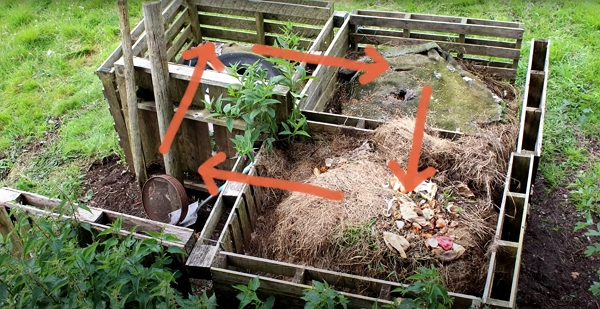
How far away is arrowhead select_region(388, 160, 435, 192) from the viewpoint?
4070 mm

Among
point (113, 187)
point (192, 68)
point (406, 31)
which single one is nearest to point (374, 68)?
point (406, 31)

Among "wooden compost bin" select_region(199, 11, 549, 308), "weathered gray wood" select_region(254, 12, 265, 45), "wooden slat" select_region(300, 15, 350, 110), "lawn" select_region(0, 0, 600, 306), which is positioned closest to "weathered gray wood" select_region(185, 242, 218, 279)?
"wooden compost bin" select_region(199, 11, 549, 308)

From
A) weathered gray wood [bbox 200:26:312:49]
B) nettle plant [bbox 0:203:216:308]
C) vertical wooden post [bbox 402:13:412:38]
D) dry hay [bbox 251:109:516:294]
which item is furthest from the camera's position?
weathered gray wood [bbox 200:26:312:49]

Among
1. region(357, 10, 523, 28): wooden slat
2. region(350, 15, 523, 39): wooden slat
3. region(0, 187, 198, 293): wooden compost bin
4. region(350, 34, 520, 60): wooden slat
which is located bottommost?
region(0, 187, 198, 293): wooden compost bin

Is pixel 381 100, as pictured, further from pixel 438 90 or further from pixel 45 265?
pixel 45 265

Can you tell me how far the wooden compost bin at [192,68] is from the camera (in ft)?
14.5

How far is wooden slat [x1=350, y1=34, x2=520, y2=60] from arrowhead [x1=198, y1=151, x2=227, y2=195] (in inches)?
91.6

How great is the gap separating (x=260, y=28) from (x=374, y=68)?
1.35 m

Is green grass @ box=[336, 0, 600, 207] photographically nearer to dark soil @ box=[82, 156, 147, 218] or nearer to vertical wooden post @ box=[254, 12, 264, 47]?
vertical wooden post @ box=[254, 12, 264, 47]

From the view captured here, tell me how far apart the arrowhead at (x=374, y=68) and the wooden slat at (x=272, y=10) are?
668mm

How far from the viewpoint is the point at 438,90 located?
5.54 m

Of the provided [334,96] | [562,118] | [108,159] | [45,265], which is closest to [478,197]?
[334,96]

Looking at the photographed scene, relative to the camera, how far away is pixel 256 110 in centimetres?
403

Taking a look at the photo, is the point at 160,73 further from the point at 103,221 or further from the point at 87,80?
the point at 87,80
